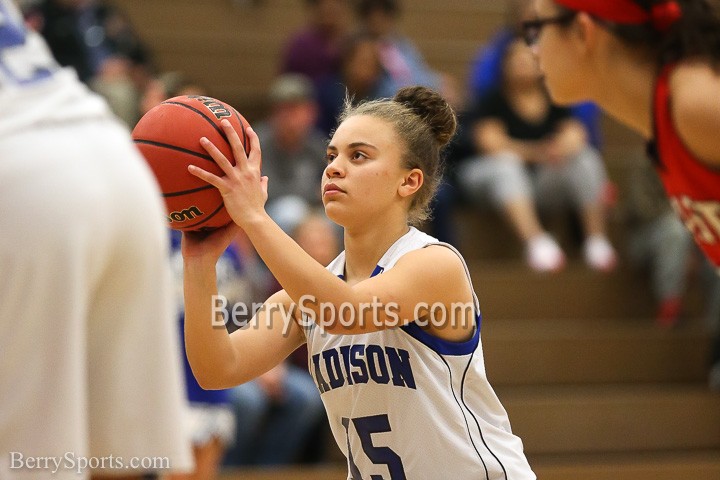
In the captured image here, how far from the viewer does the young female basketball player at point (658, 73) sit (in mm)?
2258

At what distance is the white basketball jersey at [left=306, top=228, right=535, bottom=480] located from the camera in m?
2.79

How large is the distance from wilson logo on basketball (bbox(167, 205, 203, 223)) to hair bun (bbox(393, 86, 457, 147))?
0.72m

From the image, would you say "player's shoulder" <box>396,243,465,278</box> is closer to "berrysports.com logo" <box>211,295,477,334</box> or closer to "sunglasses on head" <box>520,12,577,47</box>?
"berrysports.com logo" <box>211,295,477,334</box>

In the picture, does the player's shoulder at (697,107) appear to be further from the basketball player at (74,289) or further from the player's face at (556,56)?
the basketball player at (74,289)

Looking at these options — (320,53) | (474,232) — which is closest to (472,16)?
(320,53)

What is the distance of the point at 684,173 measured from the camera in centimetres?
236

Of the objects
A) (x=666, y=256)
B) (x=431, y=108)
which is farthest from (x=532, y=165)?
(x=431, y=108)

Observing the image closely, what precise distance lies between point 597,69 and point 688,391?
15.4ft

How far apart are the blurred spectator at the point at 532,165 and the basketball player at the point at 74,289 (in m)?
5.20

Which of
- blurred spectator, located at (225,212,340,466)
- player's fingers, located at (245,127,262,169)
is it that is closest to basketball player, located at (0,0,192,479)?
player's fingers, located at (245,127,262,169)

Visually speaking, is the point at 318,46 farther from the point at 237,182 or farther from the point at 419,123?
the point at 237,182

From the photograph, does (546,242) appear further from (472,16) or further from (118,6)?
(118,6)

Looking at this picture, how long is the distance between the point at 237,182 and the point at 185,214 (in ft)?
0.75

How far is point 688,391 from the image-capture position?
672cm
